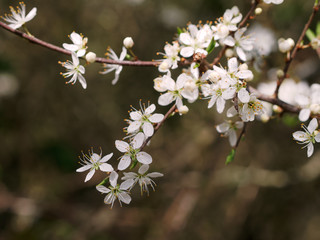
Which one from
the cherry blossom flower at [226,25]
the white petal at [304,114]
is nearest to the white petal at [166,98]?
the cherry blossom flower at [226,25]

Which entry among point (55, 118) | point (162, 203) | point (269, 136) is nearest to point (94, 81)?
point (55, 118)

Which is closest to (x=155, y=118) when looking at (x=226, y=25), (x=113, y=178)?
(x=113, y=178)

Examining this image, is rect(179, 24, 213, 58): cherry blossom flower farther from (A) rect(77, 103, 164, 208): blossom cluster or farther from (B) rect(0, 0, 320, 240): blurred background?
(B) rect(0, 0, 320, 240): blurred background

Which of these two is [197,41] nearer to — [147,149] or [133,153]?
[133,153]

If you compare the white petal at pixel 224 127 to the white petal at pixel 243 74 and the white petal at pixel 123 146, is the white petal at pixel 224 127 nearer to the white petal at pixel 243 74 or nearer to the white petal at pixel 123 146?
the white petal at pixel 243 74

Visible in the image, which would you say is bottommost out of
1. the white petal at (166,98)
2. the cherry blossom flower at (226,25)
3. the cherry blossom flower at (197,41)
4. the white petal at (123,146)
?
the white petal at (123,146)

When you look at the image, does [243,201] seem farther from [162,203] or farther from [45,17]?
[45,17]

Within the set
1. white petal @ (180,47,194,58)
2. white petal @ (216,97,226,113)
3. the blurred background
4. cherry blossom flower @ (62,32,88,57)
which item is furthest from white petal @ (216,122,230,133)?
the blurred background
